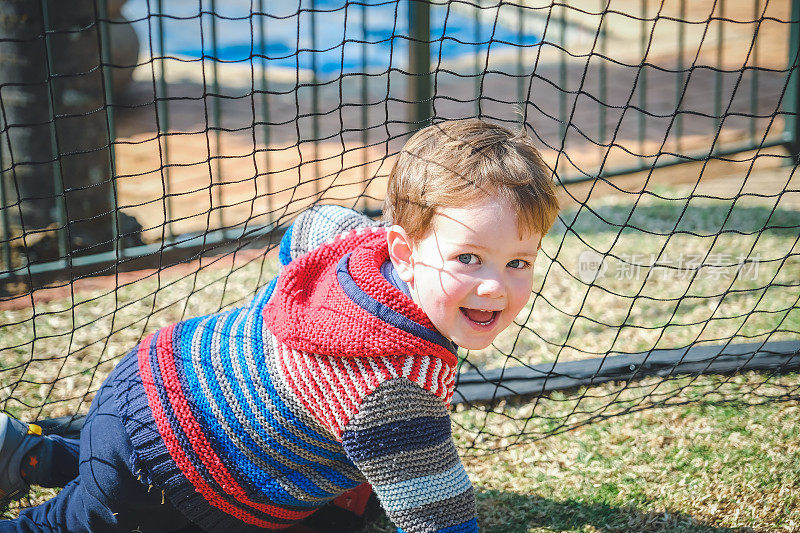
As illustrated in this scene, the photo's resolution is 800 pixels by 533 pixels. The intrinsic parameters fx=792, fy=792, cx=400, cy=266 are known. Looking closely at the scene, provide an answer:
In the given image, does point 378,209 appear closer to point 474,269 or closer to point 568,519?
point 568,519

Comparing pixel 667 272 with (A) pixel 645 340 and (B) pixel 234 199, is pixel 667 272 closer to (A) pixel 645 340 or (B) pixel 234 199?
(A) pixel 645 340

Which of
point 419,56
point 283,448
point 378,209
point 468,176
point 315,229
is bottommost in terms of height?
point 378,209

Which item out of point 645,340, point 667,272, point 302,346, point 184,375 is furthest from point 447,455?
point 667,272

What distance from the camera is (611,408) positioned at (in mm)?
2355

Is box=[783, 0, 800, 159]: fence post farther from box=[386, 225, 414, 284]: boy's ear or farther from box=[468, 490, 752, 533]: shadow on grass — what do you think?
box=[386, 225, 414, 284]: boy's ear

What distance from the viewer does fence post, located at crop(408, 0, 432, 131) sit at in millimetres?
3244

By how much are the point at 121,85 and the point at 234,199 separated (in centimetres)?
236

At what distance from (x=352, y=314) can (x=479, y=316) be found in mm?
237

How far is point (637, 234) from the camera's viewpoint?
3.62m

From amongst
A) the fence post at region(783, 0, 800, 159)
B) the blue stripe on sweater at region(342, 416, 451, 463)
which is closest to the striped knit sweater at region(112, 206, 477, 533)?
the blue stripe on sweater at region(342, 416, 451, 463)

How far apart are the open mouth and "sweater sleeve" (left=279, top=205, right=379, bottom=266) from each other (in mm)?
459

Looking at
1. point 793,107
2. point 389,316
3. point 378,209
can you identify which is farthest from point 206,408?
point 793,107

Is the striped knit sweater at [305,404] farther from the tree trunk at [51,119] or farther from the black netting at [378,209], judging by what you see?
the tree trunk at [51,119]

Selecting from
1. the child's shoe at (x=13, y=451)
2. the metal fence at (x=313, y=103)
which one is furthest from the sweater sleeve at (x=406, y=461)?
the child's shoe at (x=13, y=451)
